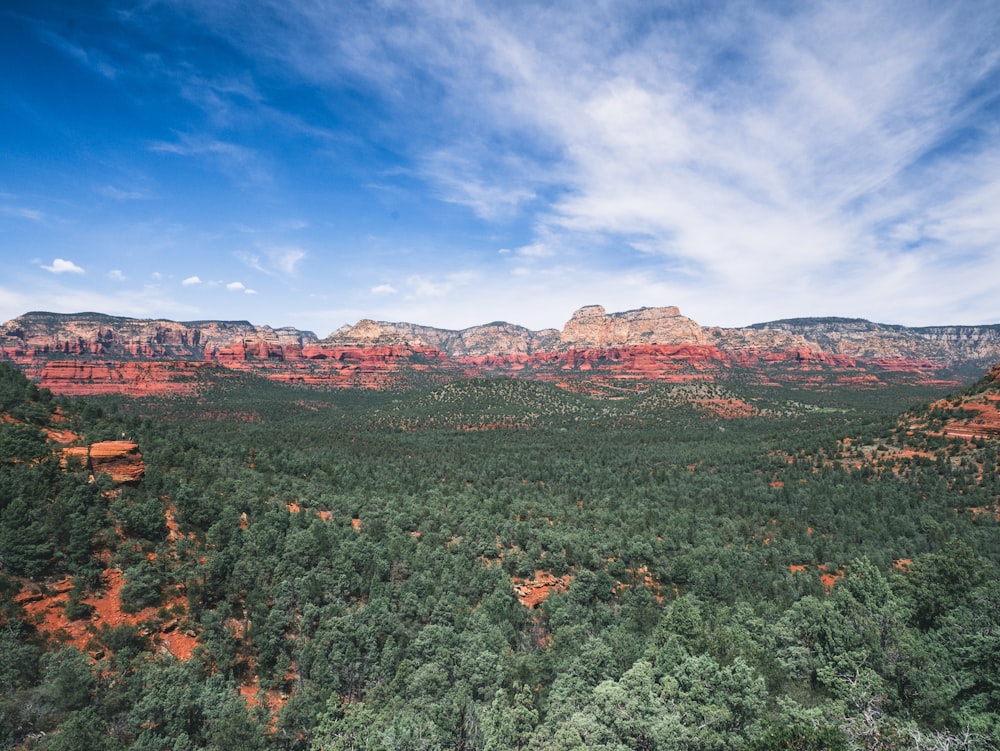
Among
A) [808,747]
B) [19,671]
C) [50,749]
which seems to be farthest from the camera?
[19,671]

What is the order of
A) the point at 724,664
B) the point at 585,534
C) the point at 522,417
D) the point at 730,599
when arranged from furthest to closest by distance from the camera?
the point at 522,417 < the point at 585,534 < the point at 730,599 < the point at 724,664

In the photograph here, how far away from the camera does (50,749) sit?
17.2 meters

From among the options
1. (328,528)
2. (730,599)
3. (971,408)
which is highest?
(971,408)

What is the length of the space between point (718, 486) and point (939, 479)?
84.3ft

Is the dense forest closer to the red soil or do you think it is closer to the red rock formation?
the red soil

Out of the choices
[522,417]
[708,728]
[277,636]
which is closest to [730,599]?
[708,728]

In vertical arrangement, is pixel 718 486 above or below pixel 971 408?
below

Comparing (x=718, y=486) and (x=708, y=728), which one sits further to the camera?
(x=718, y=486)

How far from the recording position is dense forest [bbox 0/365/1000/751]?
1984 cm

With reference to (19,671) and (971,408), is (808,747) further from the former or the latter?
(971,408)

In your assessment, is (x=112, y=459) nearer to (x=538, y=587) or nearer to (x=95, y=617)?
(x=95, y=617)

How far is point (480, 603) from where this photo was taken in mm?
34750

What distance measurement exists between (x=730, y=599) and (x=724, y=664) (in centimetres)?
1617

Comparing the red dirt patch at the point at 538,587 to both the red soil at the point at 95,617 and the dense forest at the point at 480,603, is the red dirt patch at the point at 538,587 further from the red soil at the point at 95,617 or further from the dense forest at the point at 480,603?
the red soil at the point at 95,617
